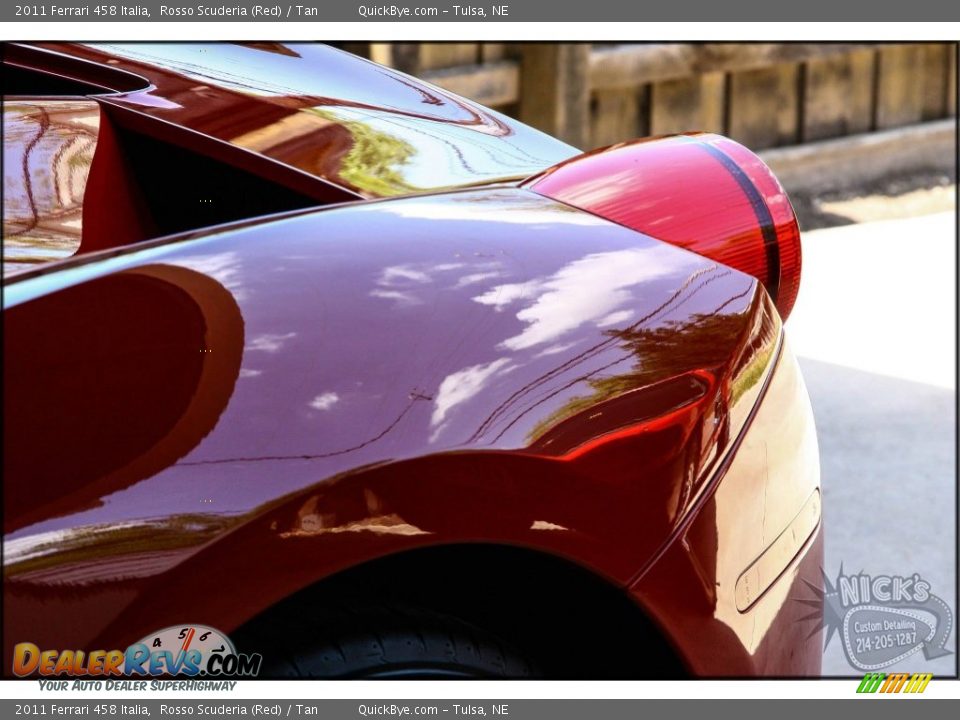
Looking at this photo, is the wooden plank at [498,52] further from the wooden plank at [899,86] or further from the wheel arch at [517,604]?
the wheel arch at [517,604]

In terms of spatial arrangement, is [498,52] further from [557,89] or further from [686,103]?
[686,103]

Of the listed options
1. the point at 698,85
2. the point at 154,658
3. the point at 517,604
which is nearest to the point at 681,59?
the point at 698,85

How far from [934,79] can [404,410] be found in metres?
6.00

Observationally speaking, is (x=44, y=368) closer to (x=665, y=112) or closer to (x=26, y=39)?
(x=26, y=39)

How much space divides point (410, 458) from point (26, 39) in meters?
0.96

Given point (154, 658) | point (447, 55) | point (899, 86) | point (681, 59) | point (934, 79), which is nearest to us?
point (154, 658)

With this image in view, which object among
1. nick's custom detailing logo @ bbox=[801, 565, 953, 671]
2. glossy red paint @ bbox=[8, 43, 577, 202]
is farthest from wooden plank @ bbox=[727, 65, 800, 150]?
nick's custom detailing logo @ bbox=[801, 565, 953, 671]

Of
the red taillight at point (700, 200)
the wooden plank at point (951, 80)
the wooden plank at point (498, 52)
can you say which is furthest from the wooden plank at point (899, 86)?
the red taillight at point (700, 200)

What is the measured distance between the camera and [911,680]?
149 centimetres

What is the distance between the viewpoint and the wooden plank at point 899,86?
6.16m

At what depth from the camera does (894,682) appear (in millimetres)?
1483

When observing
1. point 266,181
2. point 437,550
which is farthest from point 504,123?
point 437,550

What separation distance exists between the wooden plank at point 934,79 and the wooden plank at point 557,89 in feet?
7.27

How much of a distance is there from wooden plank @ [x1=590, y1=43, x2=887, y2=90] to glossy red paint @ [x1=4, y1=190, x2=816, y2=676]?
13.3 feet
